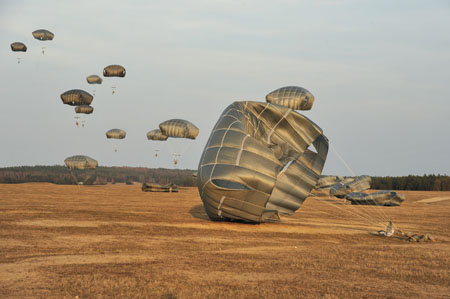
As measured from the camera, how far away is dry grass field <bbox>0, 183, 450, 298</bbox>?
947 cm

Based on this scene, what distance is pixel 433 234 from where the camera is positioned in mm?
20703

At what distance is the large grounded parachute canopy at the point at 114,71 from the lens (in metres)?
63.2

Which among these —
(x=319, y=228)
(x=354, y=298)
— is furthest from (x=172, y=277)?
(x=319, y=228)

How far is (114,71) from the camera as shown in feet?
208

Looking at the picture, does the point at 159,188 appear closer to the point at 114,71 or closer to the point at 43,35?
the point at 114,71

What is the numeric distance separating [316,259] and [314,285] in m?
3.26

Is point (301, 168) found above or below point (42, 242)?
above

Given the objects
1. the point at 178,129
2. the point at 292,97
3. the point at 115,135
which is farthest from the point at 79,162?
the point at 292,97

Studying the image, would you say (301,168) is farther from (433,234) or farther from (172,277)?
(172,277)

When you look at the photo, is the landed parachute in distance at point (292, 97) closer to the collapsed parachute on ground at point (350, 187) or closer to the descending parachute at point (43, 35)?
the collapsed parachute on ground at point (350, 187)

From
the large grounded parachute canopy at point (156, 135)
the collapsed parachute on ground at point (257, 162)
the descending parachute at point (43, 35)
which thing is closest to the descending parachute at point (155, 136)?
the large grounded parachute canopy at point (156, 135)

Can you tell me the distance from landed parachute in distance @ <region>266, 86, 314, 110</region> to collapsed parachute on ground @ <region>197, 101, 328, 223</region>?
63.2ft

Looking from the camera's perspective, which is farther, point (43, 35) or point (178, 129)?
point (43, 35)

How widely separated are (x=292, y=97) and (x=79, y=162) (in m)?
35.9
